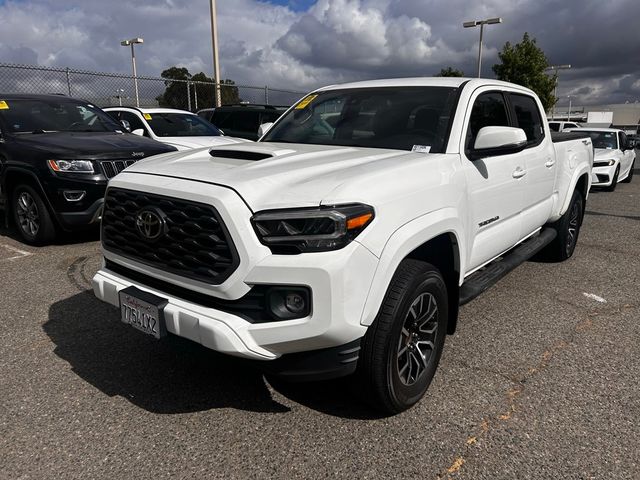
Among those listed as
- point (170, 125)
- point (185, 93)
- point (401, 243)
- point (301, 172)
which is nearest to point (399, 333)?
point (401, 243)

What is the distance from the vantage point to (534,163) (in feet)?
14.0

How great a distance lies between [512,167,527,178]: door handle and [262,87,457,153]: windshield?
807mm

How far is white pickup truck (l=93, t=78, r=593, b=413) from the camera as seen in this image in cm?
221

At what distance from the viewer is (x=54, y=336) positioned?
144 inches

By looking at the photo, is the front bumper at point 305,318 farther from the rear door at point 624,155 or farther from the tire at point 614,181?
the rear door at point 624,155

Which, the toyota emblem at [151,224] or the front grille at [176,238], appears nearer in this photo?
the front grille at [176,238]

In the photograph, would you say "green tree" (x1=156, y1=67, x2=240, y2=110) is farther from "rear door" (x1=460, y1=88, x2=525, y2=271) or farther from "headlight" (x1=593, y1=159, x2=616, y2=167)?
"rear door" (x1=460, y1=88, x2=525, y2=271)

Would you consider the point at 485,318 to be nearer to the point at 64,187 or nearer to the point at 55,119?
the point at 64,187

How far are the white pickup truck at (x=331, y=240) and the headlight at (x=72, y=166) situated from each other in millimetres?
2886

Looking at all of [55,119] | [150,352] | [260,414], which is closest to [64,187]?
[55,119]

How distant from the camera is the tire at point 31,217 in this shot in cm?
574

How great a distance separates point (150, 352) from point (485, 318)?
2.50m

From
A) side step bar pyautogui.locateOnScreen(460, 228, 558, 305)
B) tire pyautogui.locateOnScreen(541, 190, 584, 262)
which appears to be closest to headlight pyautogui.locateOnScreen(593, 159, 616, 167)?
tire pyautogui.locateOnScreen(541, 190, 584, 262)

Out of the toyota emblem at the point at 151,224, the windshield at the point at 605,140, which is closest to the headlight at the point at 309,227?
the toyota emblem at the point at 151,224
